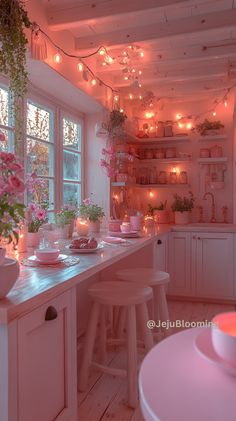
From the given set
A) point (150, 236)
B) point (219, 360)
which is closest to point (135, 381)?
point (150, 236)

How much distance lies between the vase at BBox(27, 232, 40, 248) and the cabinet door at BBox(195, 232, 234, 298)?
2.13 metres

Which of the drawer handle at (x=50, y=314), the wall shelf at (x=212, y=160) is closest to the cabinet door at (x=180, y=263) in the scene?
the wall shelf at (x=212, y=160)

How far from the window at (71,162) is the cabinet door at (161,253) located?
0.92 metres

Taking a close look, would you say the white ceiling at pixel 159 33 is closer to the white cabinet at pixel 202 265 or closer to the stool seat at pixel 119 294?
the white cabinet at pixel 202 265

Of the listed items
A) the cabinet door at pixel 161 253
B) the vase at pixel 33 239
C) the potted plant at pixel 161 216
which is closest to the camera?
the vase at pixel 33 239

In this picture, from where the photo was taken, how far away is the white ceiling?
2402mm

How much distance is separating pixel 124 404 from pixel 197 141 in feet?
11.0

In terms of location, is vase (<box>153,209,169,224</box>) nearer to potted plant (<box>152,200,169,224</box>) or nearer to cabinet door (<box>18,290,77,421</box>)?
potted plant (<box>152,200,169,224</box>)

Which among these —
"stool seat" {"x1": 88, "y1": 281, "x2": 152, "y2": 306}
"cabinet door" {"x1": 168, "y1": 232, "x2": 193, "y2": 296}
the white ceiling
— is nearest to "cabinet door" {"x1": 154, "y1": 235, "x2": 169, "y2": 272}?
"cabinet door" {"x1": 168, "y1": 232, "x2": 193, "y2": 296}

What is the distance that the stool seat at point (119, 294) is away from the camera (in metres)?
1.99

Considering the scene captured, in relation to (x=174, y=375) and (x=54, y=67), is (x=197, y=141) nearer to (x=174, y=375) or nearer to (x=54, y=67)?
(x=54, y=67)

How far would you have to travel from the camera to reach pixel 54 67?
2.47 metres

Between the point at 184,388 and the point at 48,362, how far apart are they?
874 millimetres

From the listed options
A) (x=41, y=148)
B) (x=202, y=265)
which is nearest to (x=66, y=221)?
(x=41, y=148)
